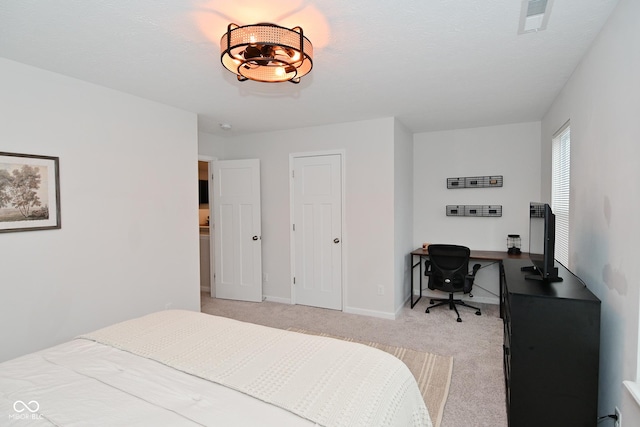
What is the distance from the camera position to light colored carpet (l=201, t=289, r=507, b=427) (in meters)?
2.30

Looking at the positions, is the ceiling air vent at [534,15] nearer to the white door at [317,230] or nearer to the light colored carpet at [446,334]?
the light colored carpet at [446,334]

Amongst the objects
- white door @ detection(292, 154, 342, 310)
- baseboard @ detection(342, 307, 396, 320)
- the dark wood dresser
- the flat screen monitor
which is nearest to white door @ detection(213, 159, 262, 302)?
white door @ detection(292, 154, 342, 310)

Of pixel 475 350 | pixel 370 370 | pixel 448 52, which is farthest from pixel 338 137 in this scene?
pixel 370 370

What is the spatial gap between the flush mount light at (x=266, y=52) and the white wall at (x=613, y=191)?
157 cm

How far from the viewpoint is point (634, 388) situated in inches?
57.5

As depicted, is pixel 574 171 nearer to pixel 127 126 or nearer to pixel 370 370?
pixel 370 370

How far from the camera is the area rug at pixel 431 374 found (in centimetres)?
230

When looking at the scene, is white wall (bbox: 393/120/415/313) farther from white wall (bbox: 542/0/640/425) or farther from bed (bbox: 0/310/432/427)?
bed (bbox: 0/310/432/427)

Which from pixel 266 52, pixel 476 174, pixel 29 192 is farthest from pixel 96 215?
pixel 476 174

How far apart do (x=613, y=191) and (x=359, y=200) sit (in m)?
2.60

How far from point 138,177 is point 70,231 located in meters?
0.75

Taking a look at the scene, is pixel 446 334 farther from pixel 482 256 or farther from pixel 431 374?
pixel 482 256

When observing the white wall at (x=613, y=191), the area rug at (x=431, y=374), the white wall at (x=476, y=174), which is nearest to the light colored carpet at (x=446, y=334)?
the area rug at (x=431, y=374)

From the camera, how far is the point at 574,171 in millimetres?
2570
